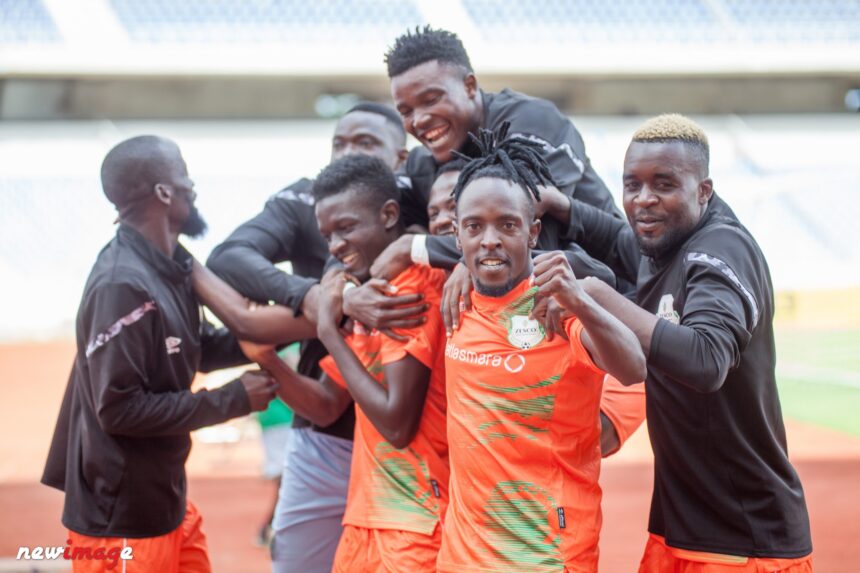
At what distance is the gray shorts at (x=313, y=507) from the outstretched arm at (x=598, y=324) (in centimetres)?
159

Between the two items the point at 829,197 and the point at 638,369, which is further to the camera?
the point at 829,197

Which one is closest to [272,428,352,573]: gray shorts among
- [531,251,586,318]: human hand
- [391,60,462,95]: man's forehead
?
[391,60,462,95]: man's forehead

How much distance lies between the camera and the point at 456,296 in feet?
9.08

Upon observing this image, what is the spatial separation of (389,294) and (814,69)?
16.1 m

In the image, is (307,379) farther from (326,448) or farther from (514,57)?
(514,57)

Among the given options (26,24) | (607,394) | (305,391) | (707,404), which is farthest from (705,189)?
(26,24)

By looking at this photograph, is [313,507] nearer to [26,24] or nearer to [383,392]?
[383,392]

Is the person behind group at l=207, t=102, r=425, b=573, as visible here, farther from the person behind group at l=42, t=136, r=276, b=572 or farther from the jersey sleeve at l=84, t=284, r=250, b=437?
the jersey sleeve at l=84, t=284, r=250, b=437

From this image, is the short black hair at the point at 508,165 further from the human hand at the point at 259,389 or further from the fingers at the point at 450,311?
the human hand at the point at 259,389

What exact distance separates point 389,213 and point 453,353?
0.80m

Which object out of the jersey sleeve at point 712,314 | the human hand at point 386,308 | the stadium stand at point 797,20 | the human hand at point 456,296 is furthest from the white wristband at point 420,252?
the stadium stand at point 797,20

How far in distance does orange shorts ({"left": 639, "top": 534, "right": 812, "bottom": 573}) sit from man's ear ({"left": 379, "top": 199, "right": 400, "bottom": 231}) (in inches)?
55.3

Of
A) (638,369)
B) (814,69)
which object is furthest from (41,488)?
(814,69)

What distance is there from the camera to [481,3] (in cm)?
1838
